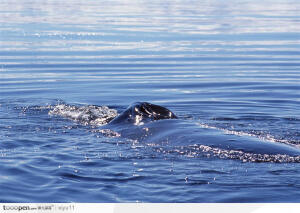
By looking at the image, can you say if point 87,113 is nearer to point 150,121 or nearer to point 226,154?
point 150,121

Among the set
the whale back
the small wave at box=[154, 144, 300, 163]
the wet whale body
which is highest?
the whale back

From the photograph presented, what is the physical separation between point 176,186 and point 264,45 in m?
19.1

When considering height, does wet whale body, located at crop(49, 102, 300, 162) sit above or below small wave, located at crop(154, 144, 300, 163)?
above

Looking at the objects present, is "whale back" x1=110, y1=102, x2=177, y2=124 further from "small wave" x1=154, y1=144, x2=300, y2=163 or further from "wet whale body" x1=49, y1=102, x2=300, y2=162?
"small wave" x1=154, y1=144, x2=300, y2=163

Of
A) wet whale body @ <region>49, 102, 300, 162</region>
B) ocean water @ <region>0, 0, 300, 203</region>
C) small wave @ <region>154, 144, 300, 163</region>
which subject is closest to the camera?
ocean water @ <region>0, 0, 300, 203</region>

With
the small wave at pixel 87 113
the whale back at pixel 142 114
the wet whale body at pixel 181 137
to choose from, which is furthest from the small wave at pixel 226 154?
the small wave at pixel 87 113

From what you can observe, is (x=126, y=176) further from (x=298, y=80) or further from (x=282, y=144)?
(x=298, y=80)

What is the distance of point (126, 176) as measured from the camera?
775 centimetres

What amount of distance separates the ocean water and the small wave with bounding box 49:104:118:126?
4 cm

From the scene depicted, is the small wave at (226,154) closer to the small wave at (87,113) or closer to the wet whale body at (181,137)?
the wet whale body at (181,137)

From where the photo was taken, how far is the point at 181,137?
31.1 ft

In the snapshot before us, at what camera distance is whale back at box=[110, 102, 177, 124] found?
10719 mm

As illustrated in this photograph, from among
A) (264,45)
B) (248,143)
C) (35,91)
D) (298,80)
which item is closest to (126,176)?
(248,143)

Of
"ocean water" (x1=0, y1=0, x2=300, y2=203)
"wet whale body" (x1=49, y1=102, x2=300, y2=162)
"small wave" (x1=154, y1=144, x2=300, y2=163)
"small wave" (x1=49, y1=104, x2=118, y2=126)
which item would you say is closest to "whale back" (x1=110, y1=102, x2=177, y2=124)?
"wet whale body" (x1=49, y1=102, x2=300, y2=162)
